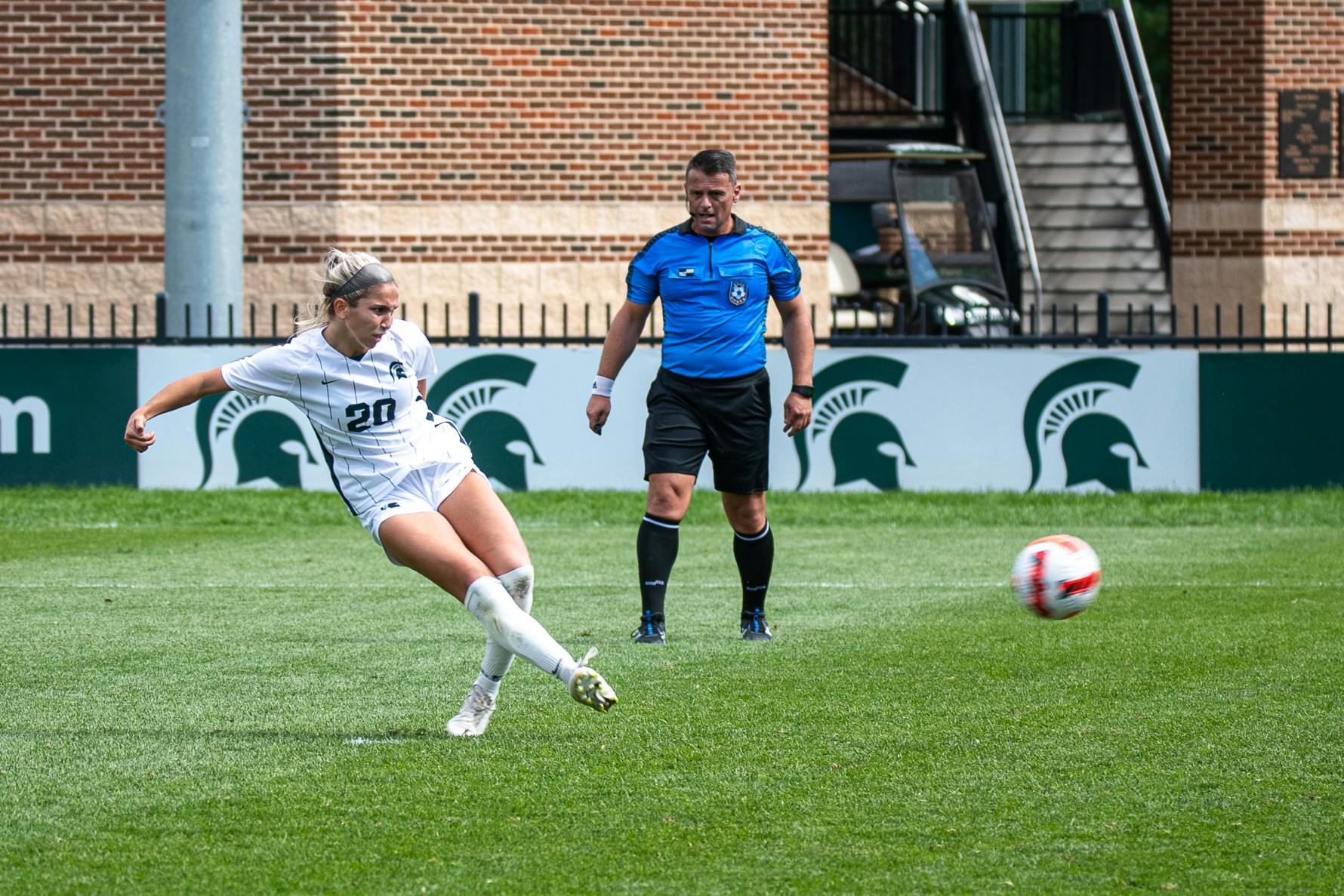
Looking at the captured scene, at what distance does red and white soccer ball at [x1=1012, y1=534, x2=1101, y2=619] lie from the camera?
646cm

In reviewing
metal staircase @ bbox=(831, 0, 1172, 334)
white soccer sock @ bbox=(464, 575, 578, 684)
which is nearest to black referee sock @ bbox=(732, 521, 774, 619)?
white soccer sock @ bbox=(464, 575, 578, 684)

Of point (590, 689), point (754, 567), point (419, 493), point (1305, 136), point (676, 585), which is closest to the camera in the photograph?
point (590, 689)

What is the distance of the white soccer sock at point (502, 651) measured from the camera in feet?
18.5

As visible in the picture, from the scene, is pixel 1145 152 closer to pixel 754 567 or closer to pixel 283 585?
pixel 283 585

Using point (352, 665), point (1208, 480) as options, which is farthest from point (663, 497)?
point (1208, 480)

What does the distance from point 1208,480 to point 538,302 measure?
6.76 meters

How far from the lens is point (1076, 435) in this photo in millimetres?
13633

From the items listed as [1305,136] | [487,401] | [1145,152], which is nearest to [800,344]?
[487,401]

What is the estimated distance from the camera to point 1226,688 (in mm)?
6312

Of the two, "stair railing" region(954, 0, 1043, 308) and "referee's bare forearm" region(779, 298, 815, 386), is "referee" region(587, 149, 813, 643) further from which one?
"stair railing" region(954, 0, 1043, 308)

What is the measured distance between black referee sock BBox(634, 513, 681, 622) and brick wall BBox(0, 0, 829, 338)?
10003 mm

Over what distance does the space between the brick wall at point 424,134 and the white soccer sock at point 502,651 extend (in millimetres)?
11663

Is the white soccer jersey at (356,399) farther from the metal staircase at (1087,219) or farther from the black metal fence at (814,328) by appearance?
the metal staircase at (1087,219)

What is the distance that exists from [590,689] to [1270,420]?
973 cm
